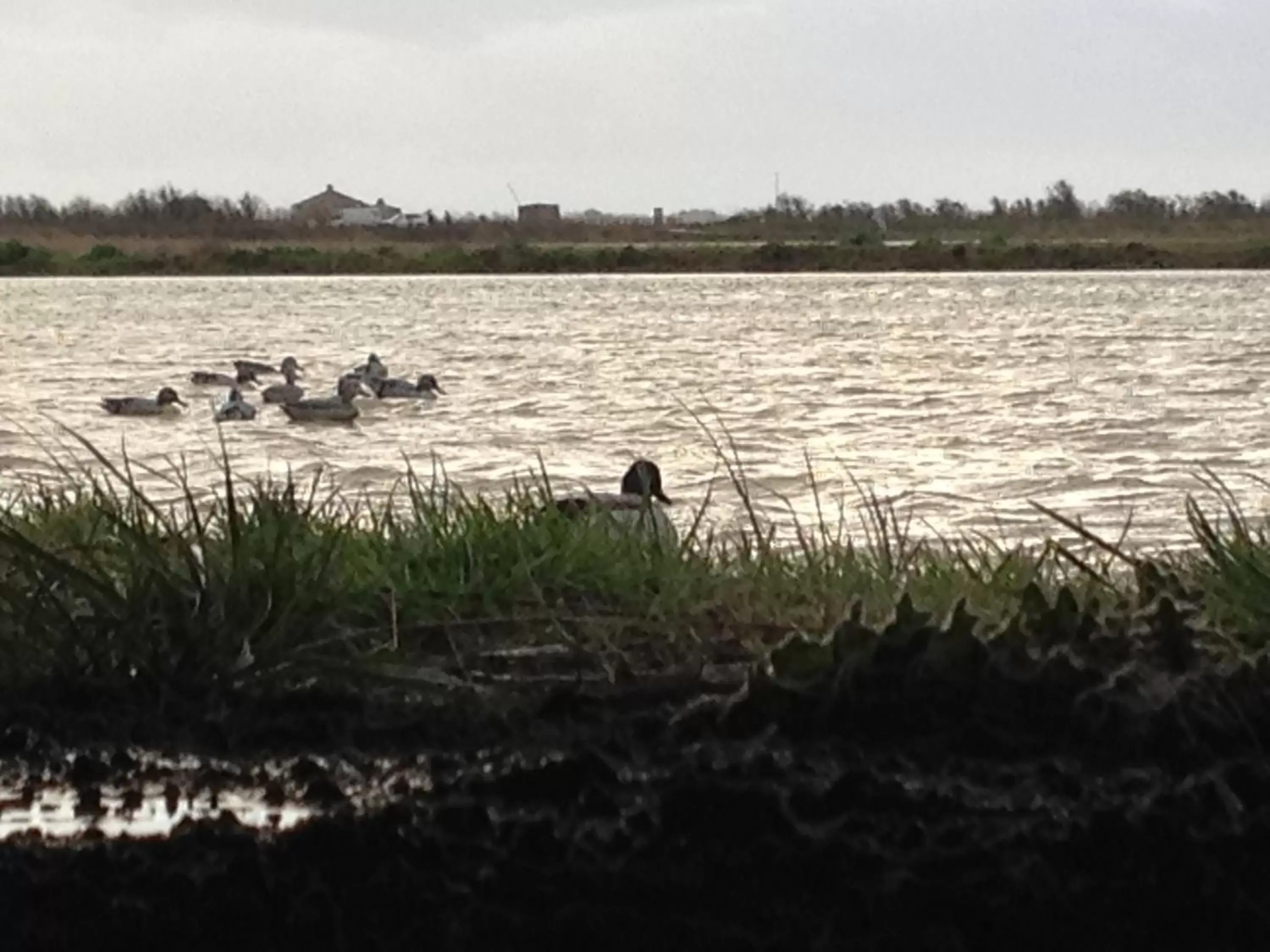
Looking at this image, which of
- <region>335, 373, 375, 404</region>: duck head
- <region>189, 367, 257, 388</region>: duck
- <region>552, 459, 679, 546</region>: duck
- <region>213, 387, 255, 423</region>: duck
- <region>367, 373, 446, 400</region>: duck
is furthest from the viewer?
<region>189, 367, 257, 388</region>: duck

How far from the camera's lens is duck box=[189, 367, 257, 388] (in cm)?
1527

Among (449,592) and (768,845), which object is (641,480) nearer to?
(449,592)

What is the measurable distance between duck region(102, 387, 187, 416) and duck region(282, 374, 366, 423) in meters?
0.79

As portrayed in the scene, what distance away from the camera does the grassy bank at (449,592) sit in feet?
4.63

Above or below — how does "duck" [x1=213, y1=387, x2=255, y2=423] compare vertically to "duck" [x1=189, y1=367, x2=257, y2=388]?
above

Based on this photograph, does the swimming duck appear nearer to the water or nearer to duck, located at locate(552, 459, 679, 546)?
duck, located at locate(552, 459, 679, 546)

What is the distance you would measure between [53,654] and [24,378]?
15.2 meters

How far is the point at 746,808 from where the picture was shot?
115 centimetres

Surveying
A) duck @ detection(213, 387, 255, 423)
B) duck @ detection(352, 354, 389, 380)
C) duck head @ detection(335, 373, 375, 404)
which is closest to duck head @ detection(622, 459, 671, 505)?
duck @ detection(213, 387, 255, 423)

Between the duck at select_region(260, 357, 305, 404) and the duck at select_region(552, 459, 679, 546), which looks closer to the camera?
the duck at select_region(552, 459, 679, 546)

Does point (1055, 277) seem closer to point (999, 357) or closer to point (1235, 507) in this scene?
point (999, 357)

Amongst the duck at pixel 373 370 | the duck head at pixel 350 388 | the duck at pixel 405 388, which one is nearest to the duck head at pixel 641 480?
the duck head at pixel 350 388

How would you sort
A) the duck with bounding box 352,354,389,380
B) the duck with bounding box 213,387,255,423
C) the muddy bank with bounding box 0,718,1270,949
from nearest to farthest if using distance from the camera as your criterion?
the muddy bank with bounding box 0,718,1270,949 < the duck with bounding box 213,387,255,423 < the duck with bounding box 352,354,389,380

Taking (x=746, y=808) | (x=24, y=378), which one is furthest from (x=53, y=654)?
(x=24, y=378)
